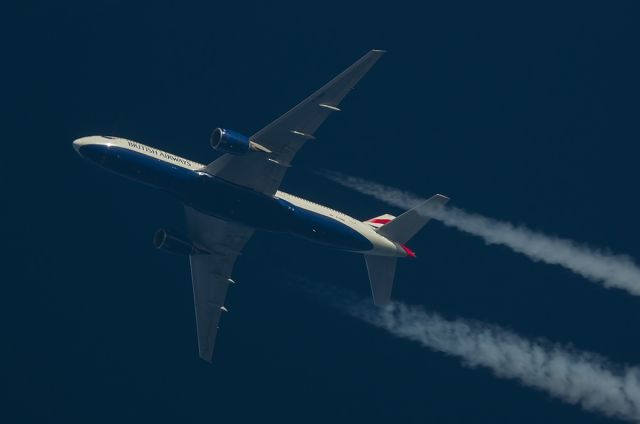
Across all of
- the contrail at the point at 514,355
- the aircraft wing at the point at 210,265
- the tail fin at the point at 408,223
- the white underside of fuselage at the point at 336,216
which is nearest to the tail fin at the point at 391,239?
the tail fin at the point at 408,223

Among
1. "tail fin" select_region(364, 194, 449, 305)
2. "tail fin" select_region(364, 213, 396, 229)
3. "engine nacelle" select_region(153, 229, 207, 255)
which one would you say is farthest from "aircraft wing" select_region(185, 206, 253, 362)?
"tail fin" select_region(364, 194, 449, 305)

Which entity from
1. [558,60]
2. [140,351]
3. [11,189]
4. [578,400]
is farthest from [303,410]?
[558,60]

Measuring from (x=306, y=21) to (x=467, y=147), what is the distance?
18603 millimetres

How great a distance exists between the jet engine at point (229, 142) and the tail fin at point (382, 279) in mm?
14468

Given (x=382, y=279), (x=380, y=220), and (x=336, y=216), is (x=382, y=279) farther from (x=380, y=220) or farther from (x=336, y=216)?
(x=336, y=216)

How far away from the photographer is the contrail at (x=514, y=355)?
298 ft

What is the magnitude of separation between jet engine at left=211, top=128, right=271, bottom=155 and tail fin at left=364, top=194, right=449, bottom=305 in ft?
43.4

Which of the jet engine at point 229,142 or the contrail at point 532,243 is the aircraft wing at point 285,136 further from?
the contrail at point 532,243

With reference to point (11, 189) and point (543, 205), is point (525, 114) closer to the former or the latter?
point (543, 205)

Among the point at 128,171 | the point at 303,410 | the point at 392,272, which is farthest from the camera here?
the point at 303,410

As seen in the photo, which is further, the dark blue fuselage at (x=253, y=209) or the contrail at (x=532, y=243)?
the contrail at (x=532, y=243)

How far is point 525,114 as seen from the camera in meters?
105

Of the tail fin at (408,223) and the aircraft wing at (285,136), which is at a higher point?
the aircraft wing at (285,136)

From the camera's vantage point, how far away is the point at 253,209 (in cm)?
8681
